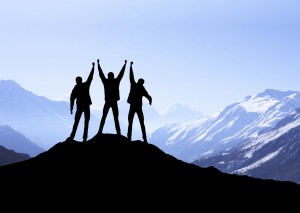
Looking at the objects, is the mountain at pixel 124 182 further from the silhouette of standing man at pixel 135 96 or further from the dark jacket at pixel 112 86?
the dark jacket at pixel 112 86

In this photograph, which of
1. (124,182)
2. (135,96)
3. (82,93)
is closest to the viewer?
(124,182)

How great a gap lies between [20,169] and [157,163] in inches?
376

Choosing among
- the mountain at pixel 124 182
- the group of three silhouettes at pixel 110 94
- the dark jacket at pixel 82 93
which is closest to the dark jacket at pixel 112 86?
the group of three silhouettes at pixel 110 94

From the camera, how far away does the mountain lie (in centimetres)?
2714

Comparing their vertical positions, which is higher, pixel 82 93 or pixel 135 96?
pixel 135 96

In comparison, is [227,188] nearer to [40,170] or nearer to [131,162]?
[131,162]

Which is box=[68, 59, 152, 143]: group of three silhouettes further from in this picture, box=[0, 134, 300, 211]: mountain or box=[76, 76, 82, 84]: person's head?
box=[0, 134, 300, 211]: mountain

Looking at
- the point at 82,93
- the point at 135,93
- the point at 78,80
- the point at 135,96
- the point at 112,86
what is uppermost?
the point at 78,80

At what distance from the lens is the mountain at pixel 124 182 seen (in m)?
27.1

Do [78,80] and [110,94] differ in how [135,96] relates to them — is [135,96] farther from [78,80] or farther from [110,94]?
[78,80]

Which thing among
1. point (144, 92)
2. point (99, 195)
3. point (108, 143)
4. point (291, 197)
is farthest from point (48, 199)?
point (291, 197)

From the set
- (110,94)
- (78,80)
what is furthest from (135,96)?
(78,80)

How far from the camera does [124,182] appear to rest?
94.5 feet

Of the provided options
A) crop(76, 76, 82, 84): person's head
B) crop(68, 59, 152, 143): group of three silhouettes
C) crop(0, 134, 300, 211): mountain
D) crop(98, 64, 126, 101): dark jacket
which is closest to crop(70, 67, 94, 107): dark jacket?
crop(68, 59, 152, 143): group of three silhouettes
